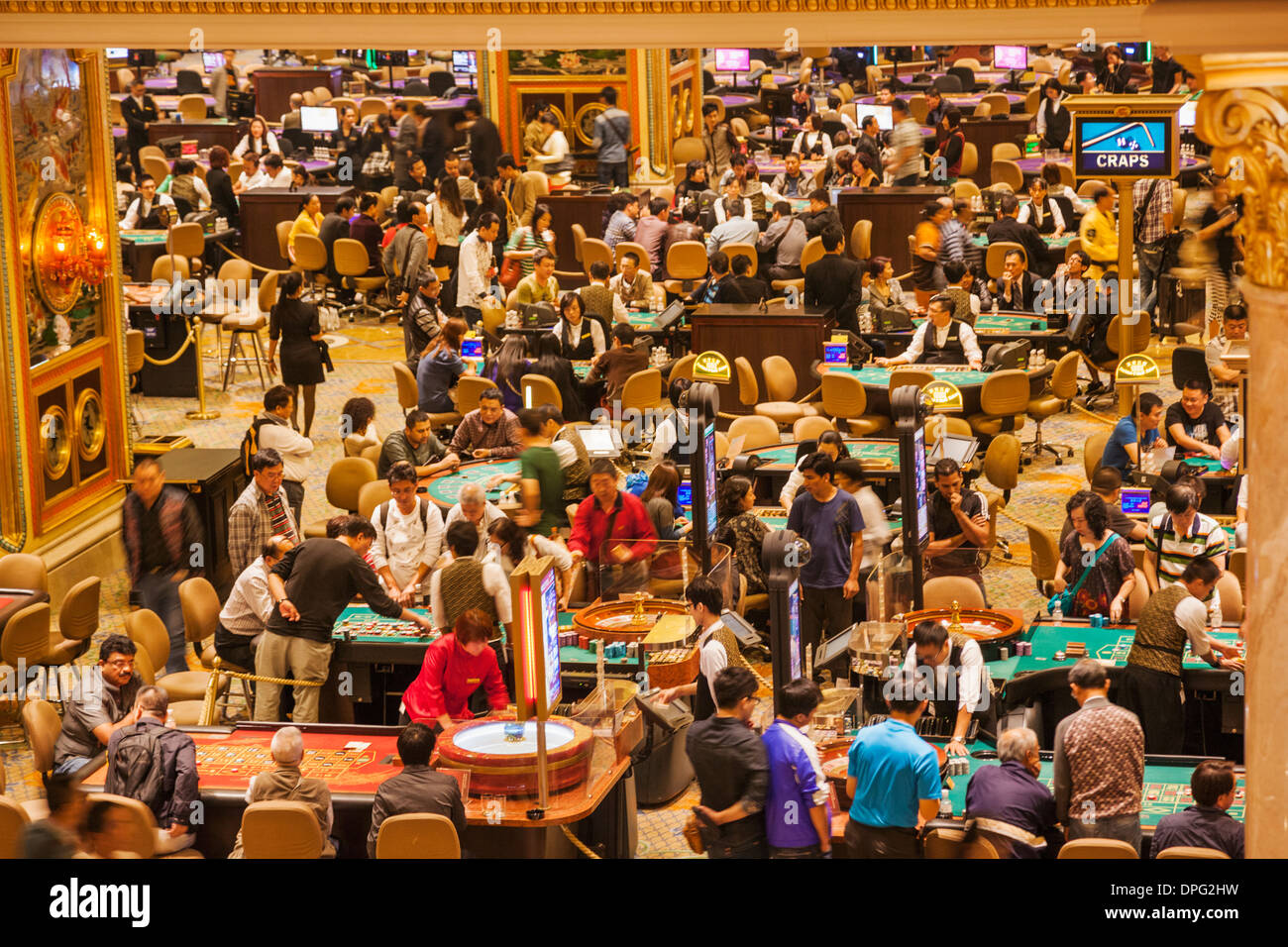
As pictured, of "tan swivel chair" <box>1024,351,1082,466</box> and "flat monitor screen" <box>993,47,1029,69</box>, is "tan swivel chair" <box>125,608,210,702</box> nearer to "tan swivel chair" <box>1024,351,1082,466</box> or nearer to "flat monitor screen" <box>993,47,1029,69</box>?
"tan swivel chair" <box>1024,351,1082,466</box>

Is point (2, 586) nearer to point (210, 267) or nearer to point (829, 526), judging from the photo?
point (829, 526)

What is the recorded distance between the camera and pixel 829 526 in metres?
9.22

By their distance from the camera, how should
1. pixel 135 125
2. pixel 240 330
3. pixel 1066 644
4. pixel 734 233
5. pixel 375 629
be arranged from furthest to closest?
pixel 135 125 → pixel 734 233 → pixel 240 330 → pixel 375 629 → pixel 1066 644

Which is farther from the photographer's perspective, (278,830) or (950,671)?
(950,671)

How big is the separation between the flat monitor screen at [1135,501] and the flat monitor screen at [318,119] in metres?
15.6

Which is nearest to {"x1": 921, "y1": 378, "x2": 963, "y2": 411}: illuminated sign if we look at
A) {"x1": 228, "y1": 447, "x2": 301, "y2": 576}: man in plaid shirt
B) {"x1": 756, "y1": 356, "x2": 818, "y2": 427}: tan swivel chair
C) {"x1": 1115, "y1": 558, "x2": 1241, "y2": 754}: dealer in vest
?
{"x1": 756, "y1": 356, "x2": 818, "y2": 427}: tan swivel chair

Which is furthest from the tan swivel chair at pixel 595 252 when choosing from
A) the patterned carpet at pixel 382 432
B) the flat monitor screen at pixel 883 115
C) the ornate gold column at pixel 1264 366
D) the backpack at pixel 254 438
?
the ornate gold column at pixel 1264 366

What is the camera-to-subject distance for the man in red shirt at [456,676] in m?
7.67

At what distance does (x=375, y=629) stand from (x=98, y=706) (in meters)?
1.58

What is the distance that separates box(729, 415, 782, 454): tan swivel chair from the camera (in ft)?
37.6

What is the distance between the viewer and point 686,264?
1612cm

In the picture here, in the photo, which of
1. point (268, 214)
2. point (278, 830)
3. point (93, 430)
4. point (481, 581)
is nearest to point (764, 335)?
point (93, 430)

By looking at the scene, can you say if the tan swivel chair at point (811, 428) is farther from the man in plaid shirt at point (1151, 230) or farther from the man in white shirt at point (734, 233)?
the man in plaid shirt at point (1151, 230)

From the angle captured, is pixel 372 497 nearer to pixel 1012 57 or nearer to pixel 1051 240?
pixel 1051 240
